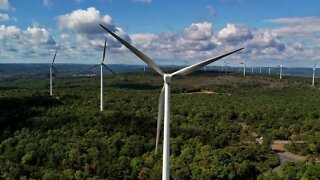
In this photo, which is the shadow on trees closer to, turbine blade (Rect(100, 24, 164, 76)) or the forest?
the forest

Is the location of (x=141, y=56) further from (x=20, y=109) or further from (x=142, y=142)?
(x=20, y=109)

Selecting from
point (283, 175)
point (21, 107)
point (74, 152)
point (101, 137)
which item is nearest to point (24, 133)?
point (101, 137)

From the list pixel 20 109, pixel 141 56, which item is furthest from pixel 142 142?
pixel 20 109

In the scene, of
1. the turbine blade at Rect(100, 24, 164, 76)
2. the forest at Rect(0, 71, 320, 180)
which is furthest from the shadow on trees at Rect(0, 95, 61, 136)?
the turbine blade at Rect(100, 24, 164, 76)

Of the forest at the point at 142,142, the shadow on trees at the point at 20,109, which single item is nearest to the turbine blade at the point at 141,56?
the forest at the point at 142,142

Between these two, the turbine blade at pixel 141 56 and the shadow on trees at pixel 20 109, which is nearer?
the turbine blade at pixel 141 56

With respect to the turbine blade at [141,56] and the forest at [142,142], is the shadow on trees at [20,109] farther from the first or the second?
the turbine blade at [141,56]

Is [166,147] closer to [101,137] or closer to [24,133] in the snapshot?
[101,137]

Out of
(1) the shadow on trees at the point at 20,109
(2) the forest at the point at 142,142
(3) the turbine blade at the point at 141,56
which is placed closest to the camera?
(3) the turbine blade at the point at 141,56
